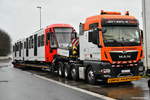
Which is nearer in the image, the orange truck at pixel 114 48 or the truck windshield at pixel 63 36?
the orange truck at pixel 114 48

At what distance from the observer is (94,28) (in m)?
13.0

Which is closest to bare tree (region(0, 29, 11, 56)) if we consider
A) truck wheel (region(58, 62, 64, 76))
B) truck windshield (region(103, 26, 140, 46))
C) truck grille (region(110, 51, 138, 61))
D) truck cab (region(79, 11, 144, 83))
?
truck wheel (region(58, 62, 64, 76))

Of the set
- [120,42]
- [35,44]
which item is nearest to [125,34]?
[120,42]

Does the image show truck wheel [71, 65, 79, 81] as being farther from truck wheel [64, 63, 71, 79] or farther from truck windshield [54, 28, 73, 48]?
truck windshield [54, 28, 73, 48]

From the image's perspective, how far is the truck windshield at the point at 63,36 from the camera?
19516 mm

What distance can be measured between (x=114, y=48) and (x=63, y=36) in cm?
811

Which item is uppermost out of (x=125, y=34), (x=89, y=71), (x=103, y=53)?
(x=125, y=34)

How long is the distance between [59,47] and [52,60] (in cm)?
112

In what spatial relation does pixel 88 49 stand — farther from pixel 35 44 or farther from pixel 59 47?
pixel 35 44

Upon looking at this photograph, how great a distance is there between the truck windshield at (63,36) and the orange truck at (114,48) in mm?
6128

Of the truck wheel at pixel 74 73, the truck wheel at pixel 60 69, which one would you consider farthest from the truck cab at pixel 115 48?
the truck wheel at pixel 60 69

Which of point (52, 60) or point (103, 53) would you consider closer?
point (103, 53)

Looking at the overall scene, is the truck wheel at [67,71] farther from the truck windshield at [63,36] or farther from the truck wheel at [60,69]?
the truck windshield at [63,36]

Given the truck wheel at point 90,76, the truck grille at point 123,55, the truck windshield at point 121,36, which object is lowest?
the truck wheel at point 90,76
